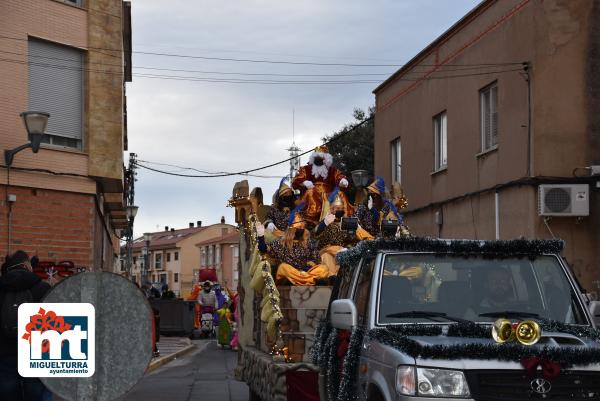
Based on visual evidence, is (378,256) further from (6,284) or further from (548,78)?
(548,78)

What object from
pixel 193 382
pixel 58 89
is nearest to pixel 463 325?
pixel 193 382

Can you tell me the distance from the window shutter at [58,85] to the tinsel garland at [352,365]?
1380cm

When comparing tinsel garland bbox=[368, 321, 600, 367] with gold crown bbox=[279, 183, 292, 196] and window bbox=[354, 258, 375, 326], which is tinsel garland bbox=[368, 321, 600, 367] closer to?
window bbox=[354, 258, 375, 326]

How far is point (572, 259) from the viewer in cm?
1809

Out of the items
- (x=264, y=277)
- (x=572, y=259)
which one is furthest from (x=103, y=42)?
(x=264, y=277)

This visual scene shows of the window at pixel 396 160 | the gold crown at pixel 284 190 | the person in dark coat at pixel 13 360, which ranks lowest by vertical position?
the person in dark coat at pixel 13 360

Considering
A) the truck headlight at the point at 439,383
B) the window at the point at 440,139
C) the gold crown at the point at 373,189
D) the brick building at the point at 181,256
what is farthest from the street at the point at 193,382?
the brick building at the point at 181,256

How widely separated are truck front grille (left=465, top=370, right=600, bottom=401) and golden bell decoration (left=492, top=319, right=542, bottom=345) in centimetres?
21

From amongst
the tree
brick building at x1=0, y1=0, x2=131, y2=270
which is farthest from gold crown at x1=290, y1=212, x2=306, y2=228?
the tree

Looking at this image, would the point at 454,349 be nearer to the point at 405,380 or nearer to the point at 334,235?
the point at 405,380

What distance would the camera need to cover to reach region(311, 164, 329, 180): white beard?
1258cm

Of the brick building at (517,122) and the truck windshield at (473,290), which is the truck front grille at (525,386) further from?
the brick building at (517,122)

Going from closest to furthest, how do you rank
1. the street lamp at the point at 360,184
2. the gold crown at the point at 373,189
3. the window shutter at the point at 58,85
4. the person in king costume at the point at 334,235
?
the person in king costume at the point at 334,235 < the gold crown at the point at 373,189 < the street lamp at the point at 360,184 < the window shutter at the point at 58,85

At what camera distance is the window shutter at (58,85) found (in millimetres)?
19500
